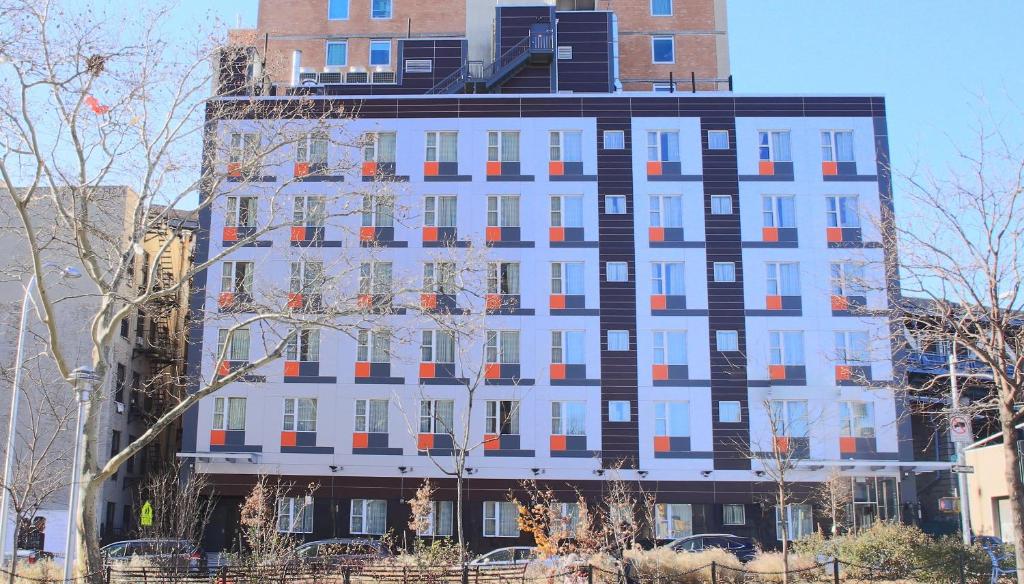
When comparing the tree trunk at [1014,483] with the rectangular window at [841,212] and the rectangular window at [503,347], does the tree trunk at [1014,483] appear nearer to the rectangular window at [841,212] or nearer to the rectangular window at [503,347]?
the rectangular window at [503,347]

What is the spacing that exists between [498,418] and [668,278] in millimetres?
10170

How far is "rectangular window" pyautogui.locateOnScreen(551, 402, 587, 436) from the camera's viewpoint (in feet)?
152

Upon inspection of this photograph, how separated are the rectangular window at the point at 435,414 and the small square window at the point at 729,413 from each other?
1208 cm

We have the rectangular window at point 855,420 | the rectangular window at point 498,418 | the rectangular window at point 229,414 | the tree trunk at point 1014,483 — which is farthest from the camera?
the rectangular window at point 229,414

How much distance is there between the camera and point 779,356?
46781mm

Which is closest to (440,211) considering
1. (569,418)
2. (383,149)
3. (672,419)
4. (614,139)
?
(383,149)

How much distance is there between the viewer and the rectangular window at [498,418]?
152 ft

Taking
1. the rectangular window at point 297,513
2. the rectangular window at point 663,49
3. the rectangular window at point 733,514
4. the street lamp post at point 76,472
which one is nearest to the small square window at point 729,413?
the rectangular window at point 733,514

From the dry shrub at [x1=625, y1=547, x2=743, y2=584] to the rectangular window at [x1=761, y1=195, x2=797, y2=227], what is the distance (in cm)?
2237

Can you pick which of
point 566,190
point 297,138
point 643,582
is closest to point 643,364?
point 566,190

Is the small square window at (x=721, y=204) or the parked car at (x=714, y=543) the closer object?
the parked car at (x=714, y=543)

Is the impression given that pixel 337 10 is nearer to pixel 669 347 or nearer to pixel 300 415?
pixel 300 415

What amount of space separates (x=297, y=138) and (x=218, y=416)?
26.6 m

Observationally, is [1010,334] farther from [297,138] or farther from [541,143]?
[541,143]
